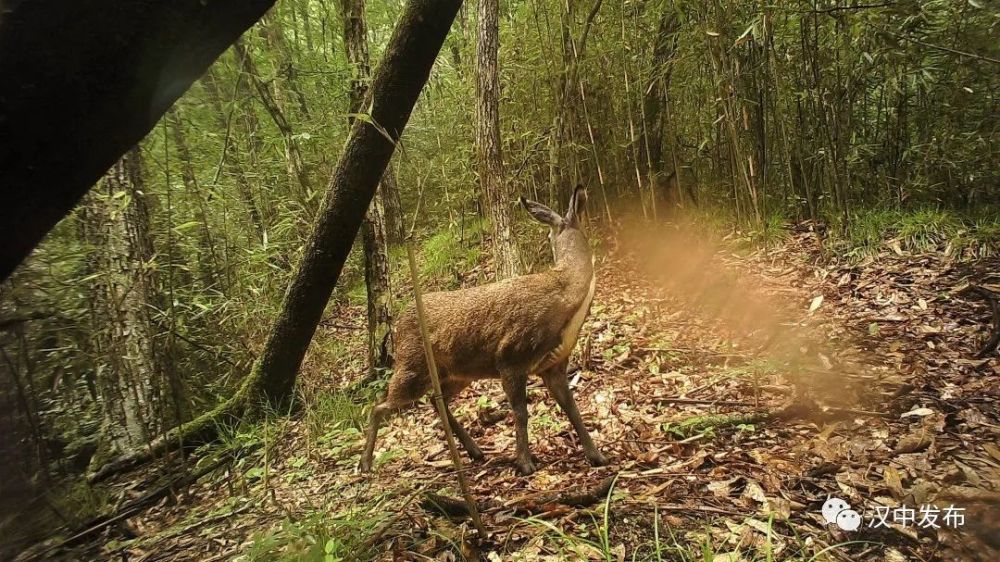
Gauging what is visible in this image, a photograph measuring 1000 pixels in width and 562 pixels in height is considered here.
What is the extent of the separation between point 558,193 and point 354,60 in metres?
2.60

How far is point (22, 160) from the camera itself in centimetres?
125

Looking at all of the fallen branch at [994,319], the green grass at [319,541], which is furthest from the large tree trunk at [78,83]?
the fallen branch at [994,319]

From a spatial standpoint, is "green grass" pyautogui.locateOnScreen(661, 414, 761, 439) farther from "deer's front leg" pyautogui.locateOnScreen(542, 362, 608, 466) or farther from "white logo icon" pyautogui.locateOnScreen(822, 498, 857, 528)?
"white logo icon" pyautogui.locateOnScreen(822, 498, 857, 528)

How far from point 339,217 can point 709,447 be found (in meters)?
3.08

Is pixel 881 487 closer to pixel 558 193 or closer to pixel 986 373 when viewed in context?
pixel 986 373

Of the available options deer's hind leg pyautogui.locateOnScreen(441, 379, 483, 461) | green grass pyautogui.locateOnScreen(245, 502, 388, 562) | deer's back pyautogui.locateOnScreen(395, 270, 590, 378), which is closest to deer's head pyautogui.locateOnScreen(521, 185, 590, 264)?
deer's back pyautogui.locateOnScreen(395, 270, 590, 378)

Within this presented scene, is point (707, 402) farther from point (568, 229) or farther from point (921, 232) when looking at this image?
point (921, 232)

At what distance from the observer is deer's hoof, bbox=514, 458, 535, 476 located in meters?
3.08

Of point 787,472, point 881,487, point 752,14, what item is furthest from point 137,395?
point 752,14

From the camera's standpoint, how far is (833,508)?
2332 millimetres

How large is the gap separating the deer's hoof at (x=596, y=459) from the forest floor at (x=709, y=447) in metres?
0.04

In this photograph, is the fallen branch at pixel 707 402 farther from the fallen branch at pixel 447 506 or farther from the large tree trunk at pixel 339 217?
the large tree trunk at pixel 339 217

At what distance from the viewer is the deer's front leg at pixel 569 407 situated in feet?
10.1

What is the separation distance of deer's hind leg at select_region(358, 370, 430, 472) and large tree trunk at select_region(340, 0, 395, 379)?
1558 millimetres
